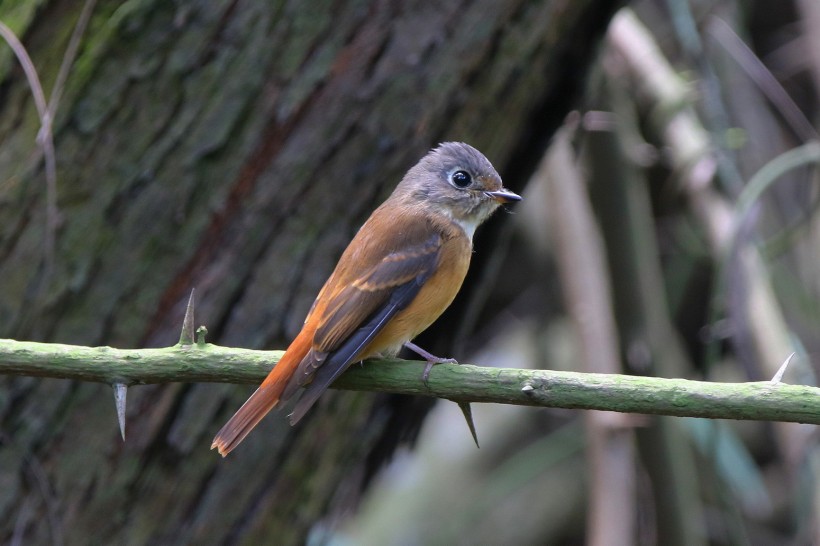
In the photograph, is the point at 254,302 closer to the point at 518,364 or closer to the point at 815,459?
the point at 815,459

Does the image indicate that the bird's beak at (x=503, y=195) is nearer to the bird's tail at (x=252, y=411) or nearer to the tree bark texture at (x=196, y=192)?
the tree bark texture at (x=196, y=192)

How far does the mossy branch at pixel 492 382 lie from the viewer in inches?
88.3

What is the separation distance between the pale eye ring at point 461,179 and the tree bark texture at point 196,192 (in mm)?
243

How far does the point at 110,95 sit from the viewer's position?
3309 mm

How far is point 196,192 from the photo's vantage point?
3398mm

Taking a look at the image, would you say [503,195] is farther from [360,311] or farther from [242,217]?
[242,217]

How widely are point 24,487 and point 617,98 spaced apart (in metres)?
3.20

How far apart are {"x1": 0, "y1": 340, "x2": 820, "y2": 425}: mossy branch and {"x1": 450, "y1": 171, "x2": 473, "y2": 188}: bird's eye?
4.38ft

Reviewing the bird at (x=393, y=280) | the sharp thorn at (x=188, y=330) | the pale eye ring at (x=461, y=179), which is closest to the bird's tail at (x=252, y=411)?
the bird at (x=393, y=280)

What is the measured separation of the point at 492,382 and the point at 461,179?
1587mm

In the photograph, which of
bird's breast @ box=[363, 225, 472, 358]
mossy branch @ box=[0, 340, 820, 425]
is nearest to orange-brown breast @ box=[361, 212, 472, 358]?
bird's breast @ box=[363, 225, 472, 358]

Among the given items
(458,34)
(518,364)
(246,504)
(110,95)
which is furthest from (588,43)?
(518,364)

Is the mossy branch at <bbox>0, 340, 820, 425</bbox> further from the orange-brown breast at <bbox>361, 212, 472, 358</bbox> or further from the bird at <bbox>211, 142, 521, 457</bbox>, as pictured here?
the orange-brown breast at <bbox>361, 212, 472, 358</bbox>

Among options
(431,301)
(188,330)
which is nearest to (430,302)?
(431,301)
